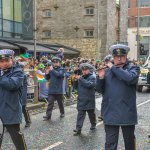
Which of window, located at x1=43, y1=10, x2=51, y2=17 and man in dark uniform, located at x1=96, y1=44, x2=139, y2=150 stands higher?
window, located at x1=43, y1=10, x2=51, y2=17

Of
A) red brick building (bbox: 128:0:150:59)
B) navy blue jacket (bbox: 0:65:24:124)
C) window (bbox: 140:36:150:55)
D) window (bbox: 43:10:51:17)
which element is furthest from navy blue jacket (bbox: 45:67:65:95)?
window (bbox: 140:36:150:55)

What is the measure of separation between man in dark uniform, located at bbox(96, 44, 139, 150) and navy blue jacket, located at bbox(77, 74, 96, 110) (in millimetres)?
3423

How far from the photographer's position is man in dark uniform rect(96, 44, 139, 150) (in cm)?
554

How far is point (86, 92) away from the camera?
9234 millimetres

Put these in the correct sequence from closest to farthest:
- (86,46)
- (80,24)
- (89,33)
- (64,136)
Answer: (64,136)
(86,46)
(89,33)
(80,24)

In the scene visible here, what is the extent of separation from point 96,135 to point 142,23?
169 ft

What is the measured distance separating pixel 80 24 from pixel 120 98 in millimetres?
32737

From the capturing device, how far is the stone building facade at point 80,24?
122 feet

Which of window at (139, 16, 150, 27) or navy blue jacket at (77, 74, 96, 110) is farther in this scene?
window at (139, 16, 150, 27)

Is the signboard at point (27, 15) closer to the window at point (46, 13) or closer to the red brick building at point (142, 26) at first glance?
the window at point (46, 13)

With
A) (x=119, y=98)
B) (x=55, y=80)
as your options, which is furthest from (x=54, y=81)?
(x=119, y=98)

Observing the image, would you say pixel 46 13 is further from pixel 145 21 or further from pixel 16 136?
pixel 16 136

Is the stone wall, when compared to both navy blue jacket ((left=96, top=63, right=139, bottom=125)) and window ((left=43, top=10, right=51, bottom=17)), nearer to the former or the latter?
window ((left=43, top=10, right=51, bottom=17))

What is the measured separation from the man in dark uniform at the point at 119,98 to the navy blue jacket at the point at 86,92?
3423 millimetres
